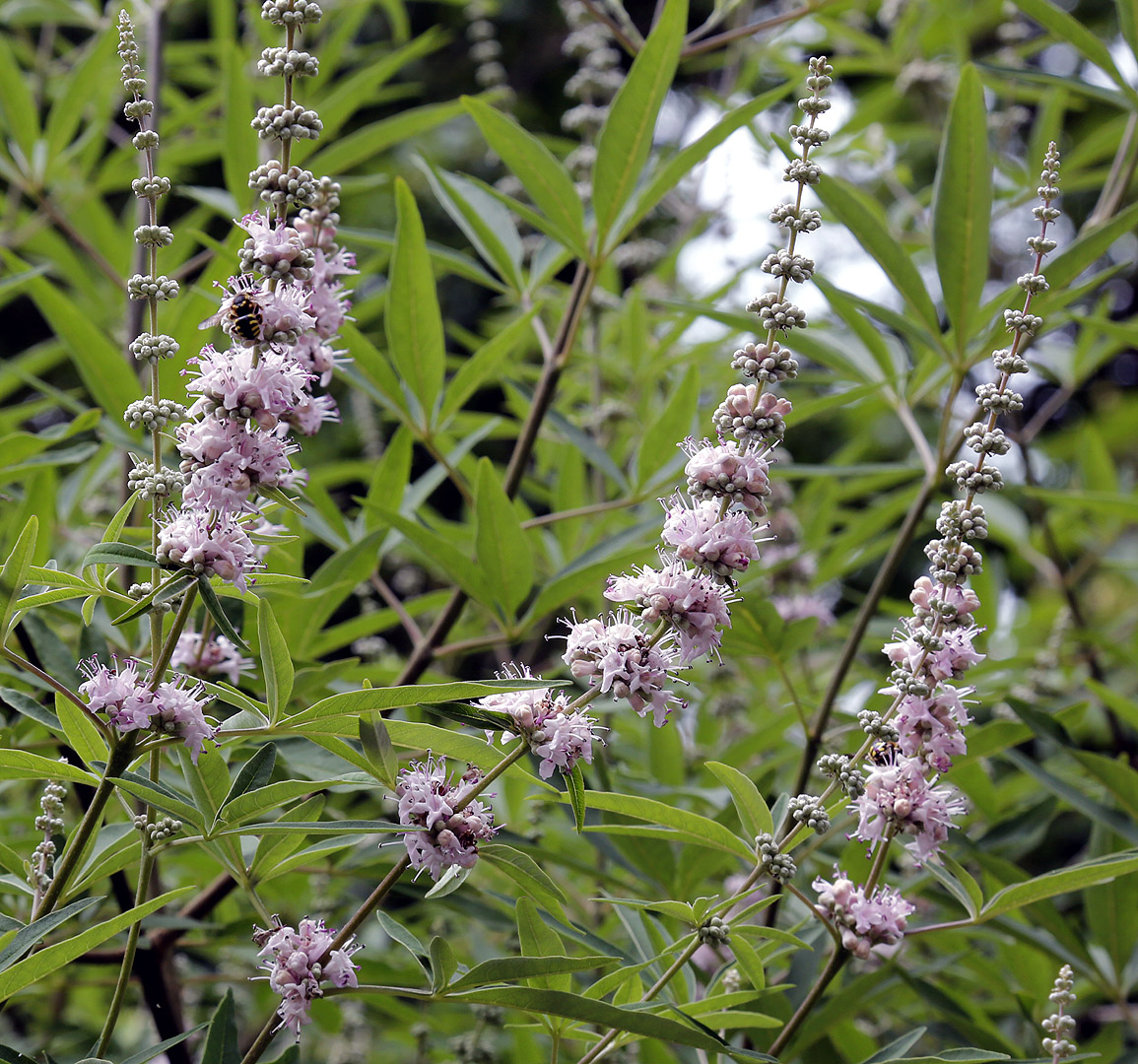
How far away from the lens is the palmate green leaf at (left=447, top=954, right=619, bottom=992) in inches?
55.7

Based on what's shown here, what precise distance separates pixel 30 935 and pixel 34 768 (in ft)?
0.71

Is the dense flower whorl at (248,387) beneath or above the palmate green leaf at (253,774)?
above

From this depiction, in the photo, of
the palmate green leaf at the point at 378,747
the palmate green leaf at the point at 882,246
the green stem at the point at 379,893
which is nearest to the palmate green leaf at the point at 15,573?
the palmate green leaf at the point at 378,747

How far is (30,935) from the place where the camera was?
4.52 ft

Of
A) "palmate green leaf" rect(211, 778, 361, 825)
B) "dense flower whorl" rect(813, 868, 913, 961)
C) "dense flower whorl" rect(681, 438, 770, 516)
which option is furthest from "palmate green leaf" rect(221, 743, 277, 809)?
"dense flower whorl" rect(813, 868, 913, 961)

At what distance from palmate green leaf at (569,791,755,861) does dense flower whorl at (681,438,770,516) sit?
46 centimetres

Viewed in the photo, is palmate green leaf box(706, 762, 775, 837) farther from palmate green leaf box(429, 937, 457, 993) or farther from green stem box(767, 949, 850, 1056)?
palmate green leaf box(429, 937, 457, 993)

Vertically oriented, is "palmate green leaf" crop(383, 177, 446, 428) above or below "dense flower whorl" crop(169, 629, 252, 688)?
above

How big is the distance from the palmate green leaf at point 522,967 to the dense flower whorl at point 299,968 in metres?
0.17

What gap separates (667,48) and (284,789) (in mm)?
1630

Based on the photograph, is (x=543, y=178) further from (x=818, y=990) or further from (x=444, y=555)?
(x=818, y=990)

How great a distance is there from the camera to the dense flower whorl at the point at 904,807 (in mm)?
1550

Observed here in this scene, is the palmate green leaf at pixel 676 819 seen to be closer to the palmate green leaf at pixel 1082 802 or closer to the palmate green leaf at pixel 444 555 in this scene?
the palmate green leaf at pixel 444 555

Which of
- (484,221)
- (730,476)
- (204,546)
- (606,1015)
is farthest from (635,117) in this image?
(606,1015)
